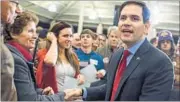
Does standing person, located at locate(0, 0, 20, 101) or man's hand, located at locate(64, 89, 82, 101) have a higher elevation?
standing person, located at locate(0, 0, 20, 101)

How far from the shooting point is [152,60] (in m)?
1.64

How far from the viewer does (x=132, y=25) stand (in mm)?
1728

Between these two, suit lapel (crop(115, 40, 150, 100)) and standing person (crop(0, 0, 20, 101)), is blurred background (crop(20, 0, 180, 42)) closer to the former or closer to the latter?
suit lapel (crop(115, 40, 150, 100))

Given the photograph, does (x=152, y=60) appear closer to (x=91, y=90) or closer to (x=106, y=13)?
(x=91, y=90)

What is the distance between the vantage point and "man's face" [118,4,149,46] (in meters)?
1.73

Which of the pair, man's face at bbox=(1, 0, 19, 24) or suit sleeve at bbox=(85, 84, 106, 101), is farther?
suit sleeve at bbox=(85, 84, 106, 101)

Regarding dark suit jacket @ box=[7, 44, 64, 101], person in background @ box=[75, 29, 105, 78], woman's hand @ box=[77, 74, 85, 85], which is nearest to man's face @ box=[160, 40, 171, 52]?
person in background @ box=[75, 29, 105, 78]

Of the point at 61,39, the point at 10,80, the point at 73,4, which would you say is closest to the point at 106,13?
the point at 73,4

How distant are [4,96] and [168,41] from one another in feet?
8.86

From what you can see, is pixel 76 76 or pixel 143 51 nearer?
pixel 143 51

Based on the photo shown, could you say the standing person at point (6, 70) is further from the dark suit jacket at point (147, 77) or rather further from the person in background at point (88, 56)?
the person in background at point (88, 56)

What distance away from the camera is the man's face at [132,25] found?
68.2 inches

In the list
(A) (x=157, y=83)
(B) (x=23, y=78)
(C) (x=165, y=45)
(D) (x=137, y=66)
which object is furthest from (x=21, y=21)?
(C) (x=165, y=45)

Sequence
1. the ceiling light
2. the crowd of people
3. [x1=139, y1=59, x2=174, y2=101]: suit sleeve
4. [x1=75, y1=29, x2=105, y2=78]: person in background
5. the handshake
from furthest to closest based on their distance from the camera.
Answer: the ceiling light → [x1=75, y1=29, x2=105, y2=78]: person in background → the handshake → [x1=139, y1=59, x2=174, y2=101]: suit sleeve → the crowd of people
